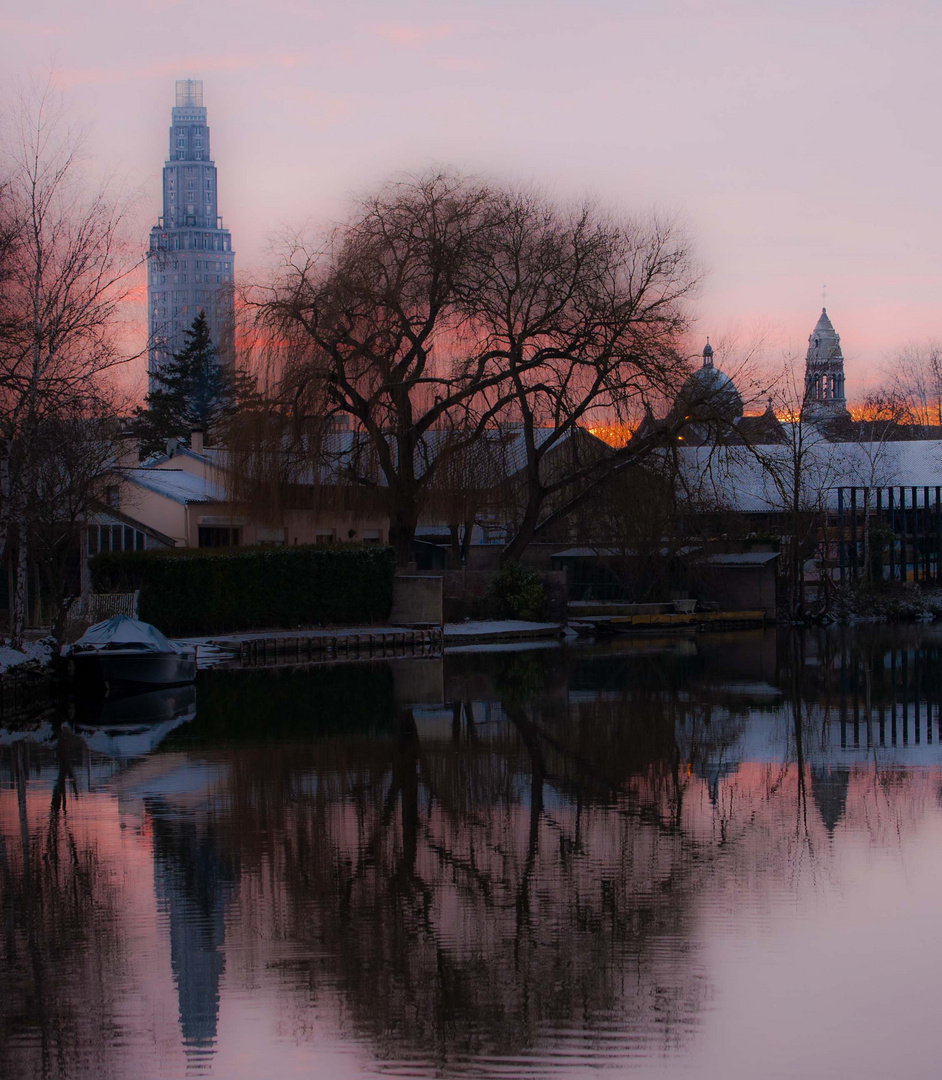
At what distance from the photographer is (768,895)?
938 centimetres

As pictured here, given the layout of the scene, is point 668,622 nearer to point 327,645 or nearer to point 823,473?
point 327,645

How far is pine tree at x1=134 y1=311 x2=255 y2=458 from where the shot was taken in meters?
67.9

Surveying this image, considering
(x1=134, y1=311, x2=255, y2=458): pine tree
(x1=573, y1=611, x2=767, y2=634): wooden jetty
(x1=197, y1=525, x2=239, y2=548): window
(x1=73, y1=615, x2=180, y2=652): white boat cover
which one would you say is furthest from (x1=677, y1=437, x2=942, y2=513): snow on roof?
(x1=73, y1=615, x2=180, y2=652): white boat cover

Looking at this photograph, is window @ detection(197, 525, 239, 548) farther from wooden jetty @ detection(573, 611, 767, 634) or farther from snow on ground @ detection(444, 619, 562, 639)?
wooden jetty @ detection(573, 611, 767, 634)

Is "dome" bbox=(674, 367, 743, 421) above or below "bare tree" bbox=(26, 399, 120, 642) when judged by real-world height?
above

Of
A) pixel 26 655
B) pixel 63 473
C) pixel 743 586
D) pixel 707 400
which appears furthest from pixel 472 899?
pixel 743 586

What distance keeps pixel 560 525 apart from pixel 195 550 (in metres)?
16.5

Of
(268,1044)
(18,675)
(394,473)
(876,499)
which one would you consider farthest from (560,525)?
(268,1044)

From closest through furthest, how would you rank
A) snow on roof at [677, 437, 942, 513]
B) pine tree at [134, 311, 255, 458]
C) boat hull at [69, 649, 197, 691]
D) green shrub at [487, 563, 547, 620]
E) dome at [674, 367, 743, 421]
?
boat hull at [69, 649, 197, 691]
dome at [674, 367, 743, 421]
green shrub at [487, 563, 547, 620]
snow on roof at [677, 437, 942, 513]
pine tree at [134, 311, 255, 458]

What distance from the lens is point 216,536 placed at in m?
42.7

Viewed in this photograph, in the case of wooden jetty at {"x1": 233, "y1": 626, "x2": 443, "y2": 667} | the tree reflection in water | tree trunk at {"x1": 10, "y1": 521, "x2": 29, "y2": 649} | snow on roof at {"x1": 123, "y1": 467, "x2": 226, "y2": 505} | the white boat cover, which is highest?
snow on roof at {"x1": 123, "y1": 467, "x2": 226, "y2": 505}

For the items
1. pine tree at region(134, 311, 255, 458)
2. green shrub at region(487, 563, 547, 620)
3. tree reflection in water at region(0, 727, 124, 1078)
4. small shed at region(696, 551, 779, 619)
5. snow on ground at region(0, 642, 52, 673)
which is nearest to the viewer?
tree reflection in water at region(0, 727, 124, 1078)

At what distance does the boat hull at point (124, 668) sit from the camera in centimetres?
2333

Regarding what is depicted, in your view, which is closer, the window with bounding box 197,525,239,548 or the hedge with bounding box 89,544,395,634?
the hedge with bounding box 89,544,395,634
